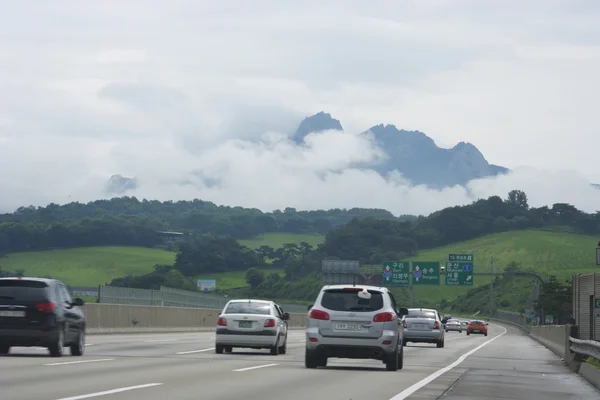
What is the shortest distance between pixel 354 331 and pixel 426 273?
7582 cm

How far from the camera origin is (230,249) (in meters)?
193

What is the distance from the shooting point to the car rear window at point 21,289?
948 inches

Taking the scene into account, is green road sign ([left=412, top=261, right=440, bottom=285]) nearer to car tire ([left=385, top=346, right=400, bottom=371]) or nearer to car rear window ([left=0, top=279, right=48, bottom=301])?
car tire ([left=385, top=346, right=400, bottom=371])

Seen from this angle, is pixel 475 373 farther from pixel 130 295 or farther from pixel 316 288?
pixel 316 288

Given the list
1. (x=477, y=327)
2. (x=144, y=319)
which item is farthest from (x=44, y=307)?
(x=477, y=327)

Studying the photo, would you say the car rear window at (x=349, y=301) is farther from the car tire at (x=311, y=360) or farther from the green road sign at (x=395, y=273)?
the green road sign at (x=395, y=273)

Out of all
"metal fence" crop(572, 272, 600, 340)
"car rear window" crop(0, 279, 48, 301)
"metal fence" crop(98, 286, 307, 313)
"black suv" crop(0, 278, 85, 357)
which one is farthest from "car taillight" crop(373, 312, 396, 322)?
"metal fence" crop(98, 286, 307, 313)

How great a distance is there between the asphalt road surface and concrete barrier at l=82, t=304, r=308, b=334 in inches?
468

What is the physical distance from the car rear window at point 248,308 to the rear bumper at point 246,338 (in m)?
0.62

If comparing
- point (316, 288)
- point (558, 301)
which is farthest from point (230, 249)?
point (558, 301)

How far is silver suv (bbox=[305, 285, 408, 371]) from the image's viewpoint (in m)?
23.4

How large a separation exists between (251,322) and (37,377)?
38.7 feet

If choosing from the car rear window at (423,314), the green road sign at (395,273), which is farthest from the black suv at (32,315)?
the green road sign at (395,273)

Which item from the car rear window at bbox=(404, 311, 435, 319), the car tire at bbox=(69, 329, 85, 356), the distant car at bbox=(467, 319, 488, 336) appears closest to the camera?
the car tire at bbox=(69, 329, 85, 356)
